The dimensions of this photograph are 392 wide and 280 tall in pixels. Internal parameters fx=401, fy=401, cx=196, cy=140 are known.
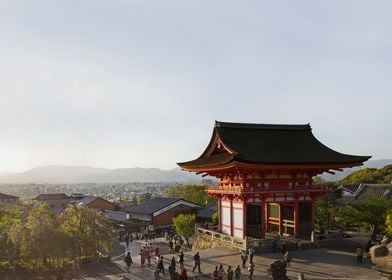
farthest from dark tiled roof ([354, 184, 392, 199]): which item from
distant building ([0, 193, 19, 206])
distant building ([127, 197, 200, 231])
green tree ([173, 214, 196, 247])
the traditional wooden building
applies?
distant building ([0, 193, 19, 206])

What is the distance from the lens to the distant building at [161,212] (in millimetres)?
62312

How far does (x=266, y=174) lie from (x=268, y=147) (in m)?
2.91

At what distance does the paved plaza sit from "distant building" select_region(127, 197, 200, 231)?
30.2 m

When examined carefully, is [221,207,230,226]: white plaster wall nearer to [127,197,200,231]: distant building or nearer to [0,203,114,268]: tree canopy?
[0,203,114,268]: tree canopy

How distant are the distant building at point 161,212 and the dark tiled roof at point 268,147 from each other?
23.9 meters

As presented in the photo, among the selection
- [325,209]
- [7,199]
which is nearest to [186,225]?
[325,209]

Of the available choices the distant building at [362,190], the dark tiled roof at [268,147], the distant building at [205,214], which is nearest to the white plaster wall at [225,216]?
the dark tiled roof at [268,147]

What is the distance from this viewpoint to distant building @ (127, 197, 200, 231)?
204 ft

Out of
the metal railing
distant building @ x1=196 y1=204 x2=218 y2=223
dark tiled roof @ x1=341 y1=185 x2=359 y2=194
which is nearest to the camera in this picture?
the metal railing

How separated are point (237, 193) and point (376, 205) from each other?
12.6 metres

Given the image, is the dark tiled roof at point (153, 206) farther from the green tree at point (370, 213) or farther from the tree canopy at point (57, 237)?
the green tree at point (370, 213)

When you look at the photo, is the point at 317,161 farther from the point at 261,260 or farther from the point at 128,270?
the point at 128,270

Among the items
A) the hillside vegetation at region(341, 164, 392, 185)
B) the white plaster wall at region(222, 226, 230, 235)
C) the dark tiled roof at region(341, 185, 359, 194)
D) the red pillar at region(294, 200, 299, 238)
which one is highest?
the hillside vegetation at region(341, 164, 392, 185)

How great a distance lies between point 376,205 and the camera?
113ft
